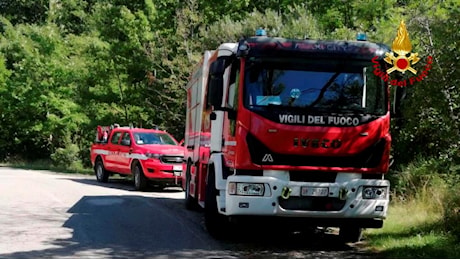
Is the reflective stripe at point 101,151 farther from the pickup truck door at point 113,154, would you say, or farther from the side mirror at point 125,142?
the side mirror at point 125,142

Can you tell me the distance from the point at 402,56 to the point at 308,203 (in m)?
3.83

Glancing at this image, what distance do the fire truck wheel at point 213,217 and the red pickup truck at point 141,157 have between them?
811 cm

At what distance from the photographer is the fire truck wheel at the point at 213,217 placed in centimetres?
977

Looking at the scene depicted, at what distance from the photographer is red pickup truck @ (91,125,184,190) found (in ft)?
59.4

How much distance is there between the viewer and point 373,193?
8547mm

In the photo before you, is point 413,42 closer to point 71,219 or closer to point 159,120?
point 71,219

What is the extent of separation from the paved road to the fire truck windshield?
6.93 feet

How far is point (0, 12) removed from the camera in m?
56.6

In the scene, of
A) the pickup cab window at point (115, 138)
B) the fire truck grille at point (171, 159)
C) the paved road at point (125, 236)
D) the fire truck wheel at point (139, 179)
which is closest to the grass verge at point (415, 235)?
the paved road at point (125, 236)

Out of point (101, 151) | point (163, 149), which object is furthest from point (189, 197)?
point (101, 151)

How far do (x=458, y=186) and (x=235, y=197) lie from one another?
4.36 m

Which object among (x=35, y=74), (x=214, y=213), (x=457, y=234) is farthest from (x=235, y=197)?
(x=35, y=74)

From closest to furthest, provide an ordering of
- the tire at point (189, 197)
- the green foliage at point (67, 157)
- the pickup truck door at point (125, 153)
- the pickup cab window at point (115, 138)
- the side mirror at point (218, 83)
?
the side mirror at point (218, 83), the tire at point (189, 197), the pickup truck door at point (125, 153), the pickup cab window at point (115, 138), the green foliage at point (67, 157)

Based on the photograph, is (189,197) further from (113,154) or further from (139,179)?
(113,154)
